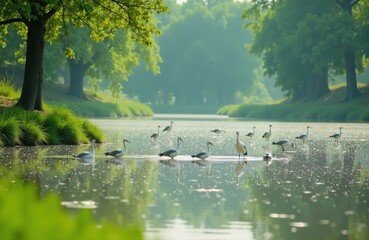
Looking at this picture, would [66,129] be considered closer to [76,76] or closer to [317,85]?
[76,76]

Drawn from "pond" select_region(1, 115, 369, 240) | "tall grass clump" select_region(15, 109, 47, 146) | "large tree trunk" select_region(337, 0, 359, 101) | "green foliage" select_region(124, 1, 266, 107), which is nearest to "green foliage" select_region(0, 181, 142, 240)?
"pond" select_region(1, 115, 369, 240)

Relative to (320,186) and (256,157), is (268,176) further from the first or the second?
(256,157)

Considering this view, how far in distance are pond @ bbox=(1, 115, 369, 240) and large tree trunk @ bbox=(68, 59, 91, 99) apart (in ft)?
158

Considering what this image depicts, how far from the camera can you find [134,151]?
95.1 feet

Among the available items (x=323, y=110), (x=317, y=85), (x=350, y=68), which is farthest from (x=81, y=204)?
(x=317, y=85)

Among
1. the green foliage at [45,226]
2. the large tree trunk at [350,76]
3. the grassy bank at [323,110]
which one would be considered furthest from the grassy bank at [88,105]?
the green foliage at [45,226]

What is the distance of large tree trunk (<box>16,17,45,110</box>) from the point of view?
32.3 metres

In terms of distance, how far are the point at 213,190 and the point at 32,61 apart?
18.1 metres

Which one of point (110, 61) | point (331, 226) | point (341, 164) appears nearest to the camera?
point (331, 226)

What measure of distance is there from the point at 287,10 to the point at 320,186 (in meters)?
68.5

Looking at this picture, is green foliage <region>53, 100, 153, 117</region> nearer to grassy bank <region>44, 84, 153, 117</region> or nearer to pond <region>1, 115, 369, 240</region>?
grassy bank <region>44, 84, 153, 117</region>

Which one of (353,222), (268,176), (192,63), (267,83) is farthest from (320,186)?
(267,83)

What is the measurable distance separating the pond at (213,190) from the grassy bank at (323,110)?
38.7 metres

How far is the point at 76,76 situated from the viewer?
252 feet
